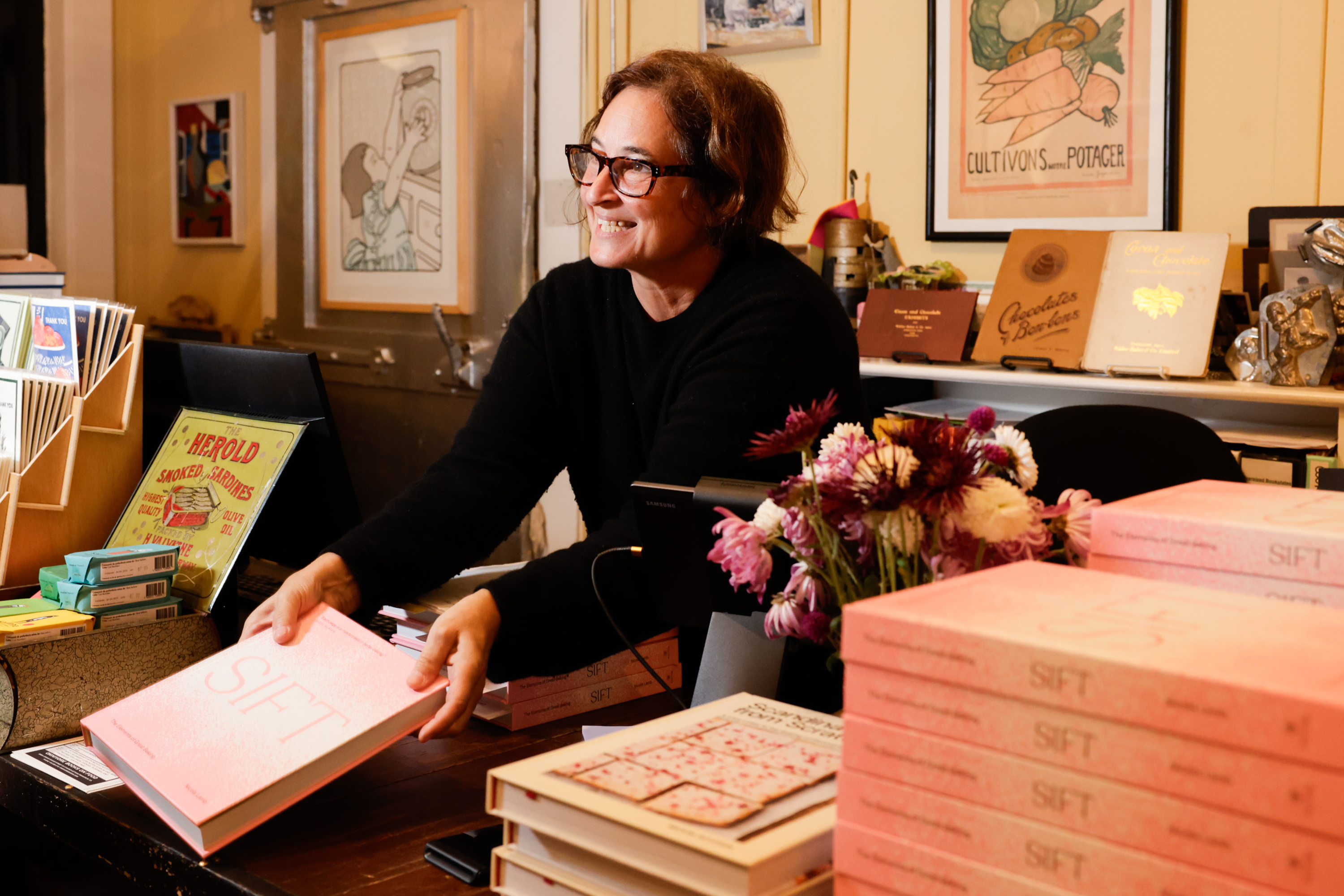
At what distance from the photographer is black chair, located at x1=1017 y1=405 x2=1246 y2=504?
5.73 ft

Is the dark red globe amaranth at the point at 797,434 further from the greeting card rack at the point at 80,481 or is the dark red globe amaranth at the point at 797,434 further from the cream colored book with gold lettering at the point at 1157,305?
the cream colored book with gold lettering at the point at 1157,305

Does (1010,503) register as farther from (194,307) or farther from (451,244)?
(194,307)

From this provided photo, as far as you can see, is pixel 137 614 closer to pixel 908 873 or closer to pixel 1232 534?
pixel 908 873

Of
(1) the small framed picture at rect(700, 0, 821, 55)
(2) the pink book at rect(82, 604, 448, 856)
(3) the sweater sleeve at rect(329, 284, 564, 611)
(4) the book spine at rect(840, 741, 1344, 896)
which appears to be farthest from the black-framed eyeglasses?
(1) the small framed picture at rect(700, 0, 821, 55)

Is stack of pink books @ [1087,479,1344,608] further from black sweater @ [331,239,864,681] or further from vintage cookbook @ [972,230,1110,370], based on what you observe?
vintage cookbook @ [972,230,1110,370]

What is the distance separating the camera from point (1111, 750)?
22.2 inches

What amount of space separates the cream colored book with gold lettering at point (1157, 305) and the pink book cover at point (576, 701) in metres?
1.40

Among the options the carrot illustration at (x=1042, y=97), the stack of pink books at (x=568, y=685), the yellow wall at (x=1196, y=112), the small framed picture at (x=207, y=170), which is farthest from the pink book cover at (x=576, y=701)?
the small framed picture at (x=207, y=170)

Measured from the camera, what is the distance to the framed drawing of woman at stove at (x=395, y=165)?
377cm

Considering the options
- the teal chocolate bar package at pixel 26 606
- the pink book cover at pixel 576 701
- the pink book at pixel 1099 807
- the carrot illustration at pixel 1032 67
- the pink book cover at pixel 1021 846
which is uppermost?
the carrot illustration at pixel 1032 67

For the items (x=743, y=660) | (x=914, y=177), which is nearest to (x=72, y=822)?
(x=743, y=660)

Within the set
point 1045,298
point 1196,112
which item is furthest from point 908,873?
point 1196,112

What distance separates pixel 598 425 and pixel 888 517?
0.91 m

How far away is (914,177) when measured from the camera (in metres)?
3.00
